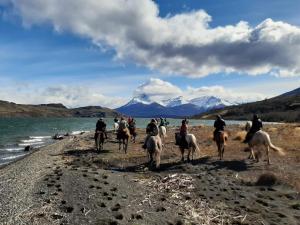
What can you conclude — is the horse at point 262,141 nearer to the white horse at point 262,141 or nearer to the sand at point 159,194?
the white horse at point 262,141

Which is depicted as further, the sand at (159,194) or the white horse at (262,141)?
the white horse at (262,141)

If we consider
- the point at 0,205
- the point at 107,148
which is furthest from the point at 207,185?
the point at 107,148

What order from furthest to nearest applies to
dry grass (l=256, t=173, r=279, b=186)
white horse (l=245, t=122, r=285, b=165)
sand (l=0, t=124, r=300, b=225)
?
white horse (l=245, t=122, r=285, b=165), dry grass (l=256, t=173, r=279, b=186), sand (l=0, t=124, r=300, b=225)

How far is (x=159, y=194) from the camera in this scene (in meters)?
19.5

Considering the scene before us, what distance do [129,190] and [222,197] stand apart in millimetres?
4501

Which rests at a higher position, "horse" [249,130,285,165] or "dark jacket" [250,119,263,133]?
"dark jacket" [250,119,263,133]

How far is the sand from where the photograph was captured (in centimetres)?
1606

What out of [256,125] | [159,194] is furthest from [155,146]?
[159,194]

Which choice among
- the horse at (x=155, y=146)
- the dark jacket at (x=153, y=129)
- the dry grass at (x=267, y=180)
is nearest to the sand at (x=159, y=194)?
the dry grass at (x=267, y=180)

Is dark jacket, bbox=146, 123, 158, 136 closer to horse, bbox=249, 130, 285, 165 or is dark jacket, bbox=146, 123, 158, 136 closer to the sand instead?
the sand

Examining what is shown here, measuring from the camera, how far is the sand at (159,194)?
16062 mm

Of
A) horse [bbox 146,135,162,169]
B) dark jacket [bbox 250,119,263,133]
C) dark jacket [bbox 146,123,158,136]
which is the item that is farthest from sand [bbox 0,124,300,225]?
dark jacket [bbox 250,119,263,133]

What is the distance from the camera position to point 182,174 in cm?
2441

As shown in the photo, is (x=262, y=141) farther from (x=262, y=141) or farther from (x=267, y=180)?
(x=267, y=180)
